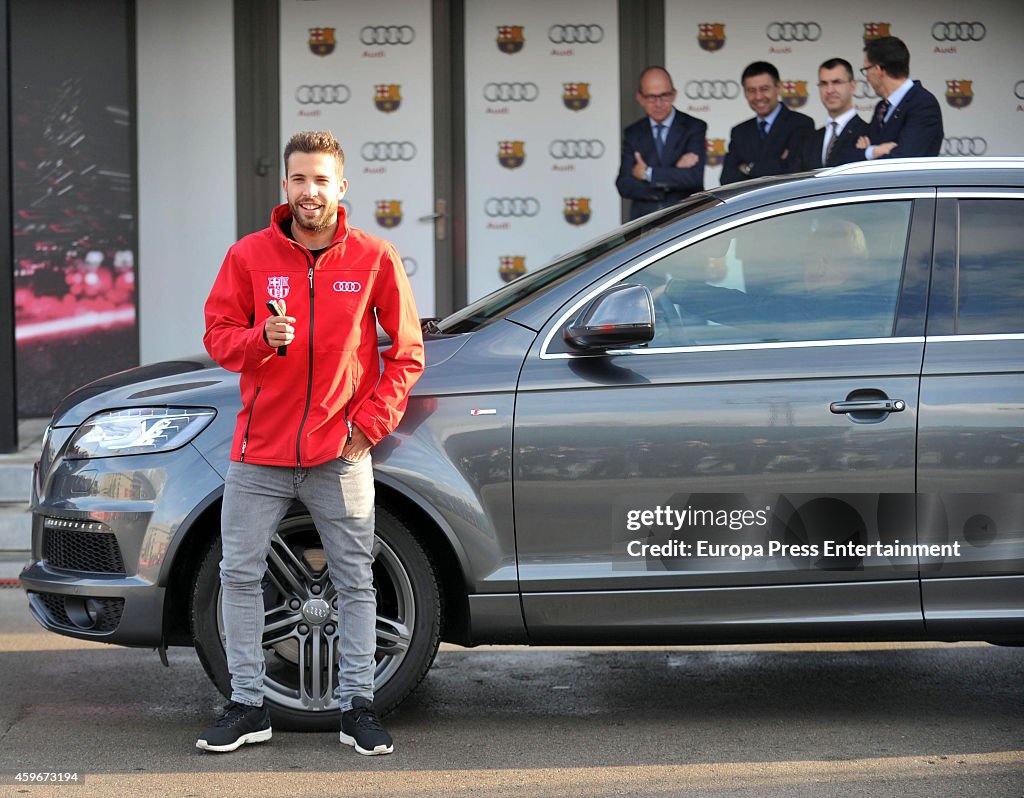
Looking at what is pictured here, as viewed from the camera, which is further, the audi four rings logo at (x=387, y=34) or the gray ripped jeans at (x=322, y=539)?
the audi four rings logo at (x=387, y=34)

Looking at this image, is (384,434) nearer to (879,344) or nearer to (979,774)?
(879,344)

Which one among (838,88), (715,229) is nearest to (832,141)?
(838,88)

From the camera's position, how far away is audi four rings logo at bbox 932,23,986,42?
1055 centimetres

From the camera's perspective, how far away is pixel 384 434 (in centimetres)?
446

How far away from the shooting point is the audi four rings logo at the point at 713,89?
34.8 ft

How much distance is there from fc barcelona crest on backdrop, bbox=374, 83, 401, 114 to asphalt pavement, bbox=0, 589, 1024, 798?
216 inches

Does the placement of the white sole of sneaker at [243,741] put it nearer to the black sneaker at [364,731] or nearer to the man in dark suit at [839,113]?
the black sneaker at [364,731]

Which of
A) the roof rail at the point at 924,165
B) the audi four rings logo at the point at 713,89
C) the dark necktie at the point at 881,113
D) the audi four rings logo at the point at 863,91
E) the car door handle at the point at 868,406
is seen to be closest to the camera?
the car door handle at the point at 868,406

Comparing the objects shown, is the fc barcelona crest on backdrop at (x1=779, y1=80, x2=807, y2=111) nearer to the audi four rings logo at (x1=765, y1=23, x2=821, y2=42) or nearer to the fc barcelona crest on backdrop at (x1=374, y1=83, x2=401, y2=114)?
the audi four rings logo at (x1=765, y1=23, x2=821, y2=42)

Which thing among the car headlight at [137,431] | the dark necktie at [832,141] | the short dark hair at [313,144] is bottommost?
the car headlight at [137,431]

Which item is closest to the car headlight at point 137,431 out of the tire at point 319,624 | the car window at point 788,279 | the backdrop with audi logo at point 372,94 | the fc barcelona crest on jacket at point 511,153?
the tire at point 319,624

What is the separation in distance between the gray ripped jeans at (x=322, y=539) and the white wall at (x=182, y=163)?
6.44m

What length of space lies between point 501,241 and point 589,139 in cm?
94

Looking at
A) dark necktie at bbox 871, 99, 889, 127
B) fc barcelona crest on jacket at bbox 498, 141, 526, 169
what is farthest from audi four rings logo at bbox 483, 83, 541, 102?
dark necktie at bbox 871, 99, 889, 127
